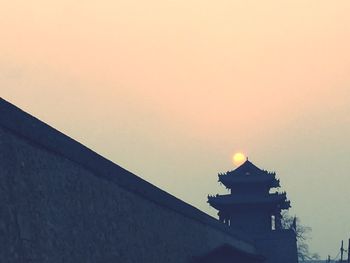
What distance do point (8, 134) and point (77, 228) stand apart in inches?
102

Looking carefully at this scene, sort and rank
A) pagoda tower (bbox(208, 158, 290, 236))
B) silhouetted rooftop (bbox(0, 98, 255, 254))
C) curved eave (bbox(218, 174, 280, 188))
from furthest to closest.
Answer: curved eave (bbox(218, 174, 280, 188)), pagoda tower (bbox(208, 158, 290, 236)), silhouetted rooftop (bbox(0, 98, 255, 254))

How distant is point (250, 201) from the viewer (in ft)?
125

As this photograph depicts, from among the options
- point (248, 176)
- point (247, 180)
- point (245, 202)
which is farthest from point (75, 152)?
point (248, 176)

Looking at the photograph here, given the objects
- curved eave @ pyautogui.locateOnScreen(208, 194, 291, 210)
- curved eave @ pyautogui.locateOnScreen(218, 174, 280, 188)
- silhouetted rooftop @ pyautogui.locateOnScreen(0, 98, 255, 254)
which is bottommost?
silhouetted rooftop @ pyautogui.locateOnScreen(0, 98, 255, 254)

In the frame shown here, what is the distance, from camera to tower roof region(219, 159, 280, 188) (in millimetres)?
39875

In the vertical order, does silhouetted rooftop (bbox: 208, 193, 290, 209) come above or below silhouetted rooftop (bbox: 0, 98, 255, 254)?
above

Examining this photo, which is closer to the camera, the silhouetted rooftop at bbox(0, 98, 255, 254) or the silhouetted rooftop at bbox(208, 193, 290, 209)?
the silhouetted rooftop at bbox(0, 98, 255, 254)

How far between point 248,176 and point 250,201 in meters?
A: 2.75

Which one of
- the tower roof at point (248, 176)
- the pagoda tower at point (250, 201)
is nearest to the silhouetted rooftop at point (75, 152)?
the pagoda tower at point (250, 201)

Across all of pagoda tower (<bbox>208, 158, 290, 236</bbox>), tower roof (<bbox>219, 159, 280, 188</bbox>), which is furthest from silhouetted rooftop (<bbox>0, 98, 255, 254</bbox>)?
tower roof (<bbox>219, 159, 280, 188</bbox>)

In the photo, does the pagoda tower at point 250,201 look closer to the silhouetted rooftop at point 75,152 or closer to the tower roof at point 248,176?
the tower roof at point 248,176

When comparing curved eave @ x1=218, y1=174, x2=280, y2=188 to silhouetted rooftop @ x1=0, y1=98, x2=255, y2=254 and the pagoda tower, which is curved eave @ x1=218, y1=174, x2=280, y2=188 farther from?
silhouetted rooftop @ x1=0, y1=98, x2=255, y2=254

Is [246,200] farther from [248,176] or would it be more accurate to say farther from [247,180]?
[248,176]

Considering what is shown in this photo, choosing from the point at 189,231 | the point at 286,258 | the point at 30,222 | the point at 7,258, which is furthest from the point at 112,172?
the point at 286,258
